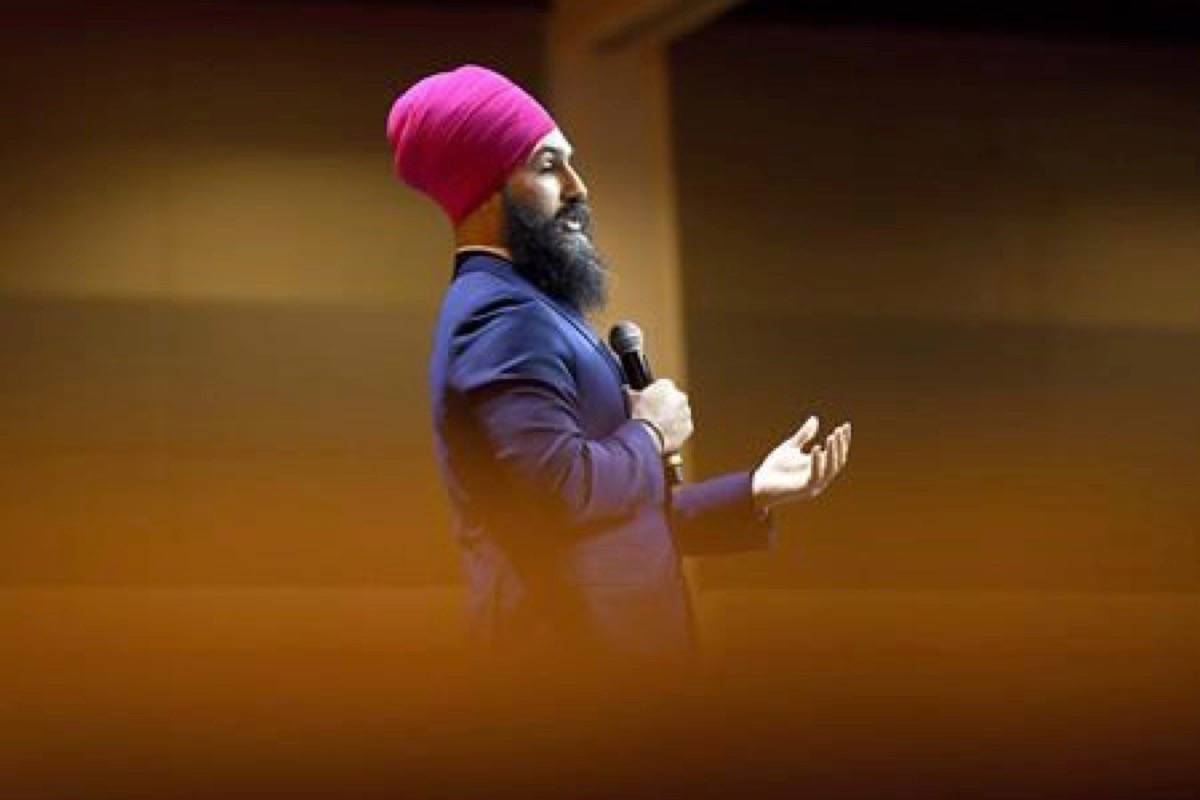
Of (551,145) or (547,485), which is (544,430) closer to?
(547,485)

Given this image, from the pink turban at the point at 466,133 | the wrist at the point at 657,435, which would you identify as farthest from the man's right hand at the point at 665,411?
the pink turban at the point at 466,133

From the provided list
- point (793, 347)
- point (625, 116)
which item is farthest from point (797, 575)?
point (625, 116)

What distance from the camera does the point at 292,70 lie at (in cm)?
566

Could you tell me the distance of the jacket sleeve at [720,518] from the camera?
6.91 feet

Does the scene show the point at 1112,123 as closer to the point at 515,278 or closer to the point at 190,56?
the point at 190,56

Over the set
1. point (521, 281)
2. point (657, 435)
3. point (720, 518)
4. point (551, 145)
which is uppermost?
point (551, 145)

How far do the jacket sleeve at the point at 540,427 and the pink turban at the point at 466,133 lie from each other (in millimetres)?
153

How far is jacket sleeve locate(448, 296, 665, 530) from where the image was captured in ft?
6.29

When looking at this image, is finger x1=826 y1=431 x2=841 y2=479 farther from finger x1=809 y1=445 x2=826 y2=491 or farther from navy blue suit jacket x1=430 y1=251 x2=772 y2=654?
navy blue suit jacket x1=430 y1=251 x2=772 y2=654

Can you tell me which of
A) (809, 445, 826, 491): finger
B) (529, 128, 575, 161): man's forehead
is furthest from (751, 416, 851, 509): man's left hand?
(529, 128, 575, 161): man's forehead

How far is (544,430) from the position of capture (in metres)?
1.92

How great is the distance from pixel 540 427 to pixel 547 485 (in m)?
0.05

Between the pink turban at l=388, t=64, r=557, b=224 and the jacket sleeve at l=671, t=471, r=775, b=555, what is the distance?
35cm

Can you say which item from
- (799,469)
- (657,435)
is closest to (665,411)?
(657,435)
